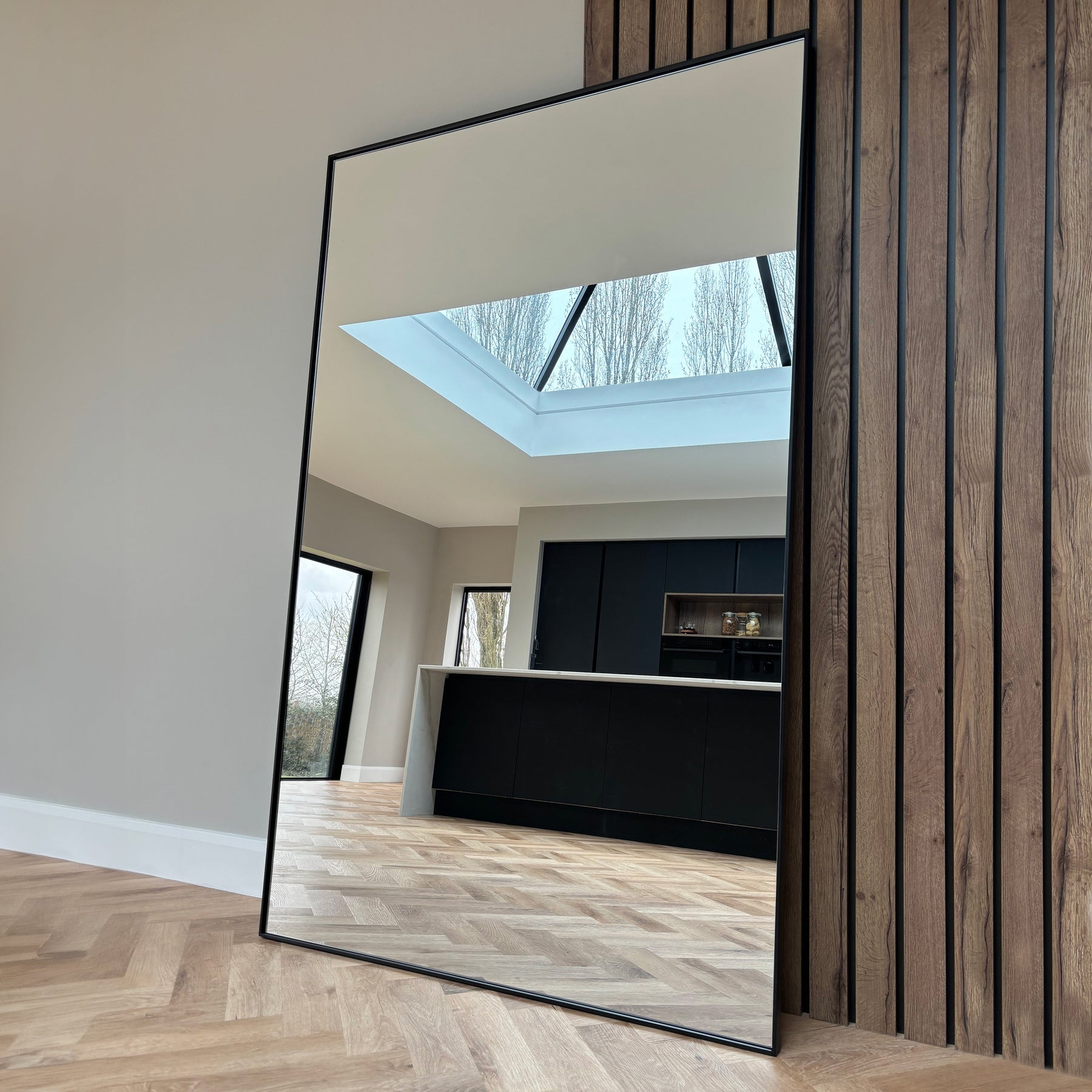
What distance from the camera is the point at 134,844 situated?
2.59 meters

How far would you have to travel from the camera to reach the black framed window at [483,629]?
206 centimetres

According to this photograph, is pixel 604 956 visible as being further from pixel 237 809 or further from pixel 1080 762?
pixel 237 809

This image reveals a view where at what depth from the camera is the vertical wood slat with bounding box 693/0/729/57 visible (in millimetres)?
2146

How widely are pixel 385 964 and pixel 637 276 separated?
5.63ft

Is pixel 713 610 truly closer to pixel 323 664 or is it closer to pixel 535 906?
pixel 535 906

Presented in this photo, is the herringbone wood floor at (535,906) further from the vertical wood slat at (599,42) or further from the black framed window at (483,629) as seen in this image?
the vertical wood slat at (599,42)

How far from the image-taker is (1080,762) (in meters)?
1.60

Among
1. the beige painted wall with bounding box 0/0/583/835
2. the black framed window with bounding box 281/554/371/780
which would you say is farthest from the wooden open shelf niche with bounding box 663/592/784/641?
the beige painted wall with bounding box 0/0/583/835

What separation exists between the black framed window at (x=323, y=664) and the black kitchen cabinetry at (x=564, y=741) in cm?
51

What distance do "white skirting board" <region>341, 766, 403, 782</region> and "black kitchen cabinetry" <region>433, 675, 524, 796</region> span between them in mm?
104

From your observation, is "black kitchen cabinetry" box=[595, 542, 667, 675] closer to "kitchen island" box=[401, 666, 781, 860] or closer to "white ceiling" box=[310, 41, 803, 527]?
"kitchen island" box=[401, 666, 781, 860]

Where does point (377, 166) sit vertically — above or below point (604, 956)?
above

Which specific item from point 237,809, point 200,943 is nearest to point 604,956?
point 200,943

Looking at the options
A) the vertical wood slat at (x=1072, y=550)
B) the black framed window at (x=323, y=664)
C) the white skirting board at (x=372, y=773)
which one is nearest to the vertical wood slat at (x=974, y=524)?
the vertical wood slat at (x=1072, y=550)
